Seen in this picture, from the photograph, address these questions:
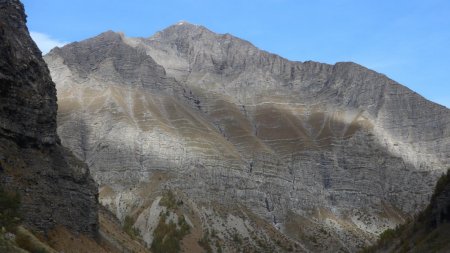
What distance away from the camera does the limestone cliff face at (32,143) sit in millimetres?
52531

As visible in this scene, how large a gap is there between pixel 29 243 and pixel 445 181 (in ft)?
173

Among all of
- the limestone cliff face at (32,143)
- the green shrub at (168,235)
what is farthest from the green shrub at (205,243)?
the limestone cliff face at (32,143)

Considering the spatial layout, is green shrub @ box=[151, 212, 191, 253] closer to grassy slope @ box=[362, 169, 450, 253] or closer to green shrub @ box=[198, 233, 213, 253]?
green shrub @ box=[198, 233, 213, 253]

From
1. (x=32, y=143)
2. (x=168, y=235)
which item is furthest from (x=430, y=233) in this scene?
(x=168, y=235)

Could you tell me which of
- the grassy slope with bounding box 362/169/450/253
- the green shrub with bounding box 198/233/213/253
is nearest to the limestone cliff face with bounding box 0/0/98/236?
the grassy slope with bounding box 362/169/450/253

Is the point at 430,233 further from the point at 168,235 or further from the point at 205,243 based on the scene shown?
the point at 168,235

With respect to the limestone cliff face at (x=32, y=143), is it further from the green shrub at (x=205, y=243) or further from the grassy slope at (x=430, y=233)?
the green shrub at (x=205, y=243)

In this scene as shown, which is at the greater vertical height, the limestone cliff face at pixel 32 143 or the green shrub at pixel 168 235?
the limestone cliff face at pixel 32 143

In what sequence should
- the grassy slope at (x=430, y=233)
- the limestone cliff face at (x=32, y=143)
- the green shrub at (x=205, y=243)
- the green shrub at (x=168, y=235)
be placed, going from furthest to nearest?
the green shrub at (x=205, y=243), the green shrub at (x=168, y=235), the grassy slope at (x=430, y=233), the limestone cliff face at (x=32, y=143)

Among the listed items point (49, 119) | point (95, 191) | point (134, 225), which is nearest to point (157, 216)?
point (134, 225)

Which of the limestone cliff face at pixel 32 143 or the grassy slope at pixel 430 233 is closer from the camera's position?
the limestone cliff face at pixel 32 143

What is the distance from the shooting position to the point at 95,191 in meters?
73.8

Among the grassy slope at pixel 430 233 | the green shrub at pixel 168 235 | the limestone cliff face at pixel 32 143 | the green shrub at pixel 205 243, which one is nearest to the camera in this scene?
the limestone cliff face at pixel 32 143

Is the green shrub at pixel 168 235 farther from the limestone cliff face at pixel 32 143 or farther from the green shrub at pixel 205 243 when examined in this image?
the limestone cliff face at pixel 32 143
